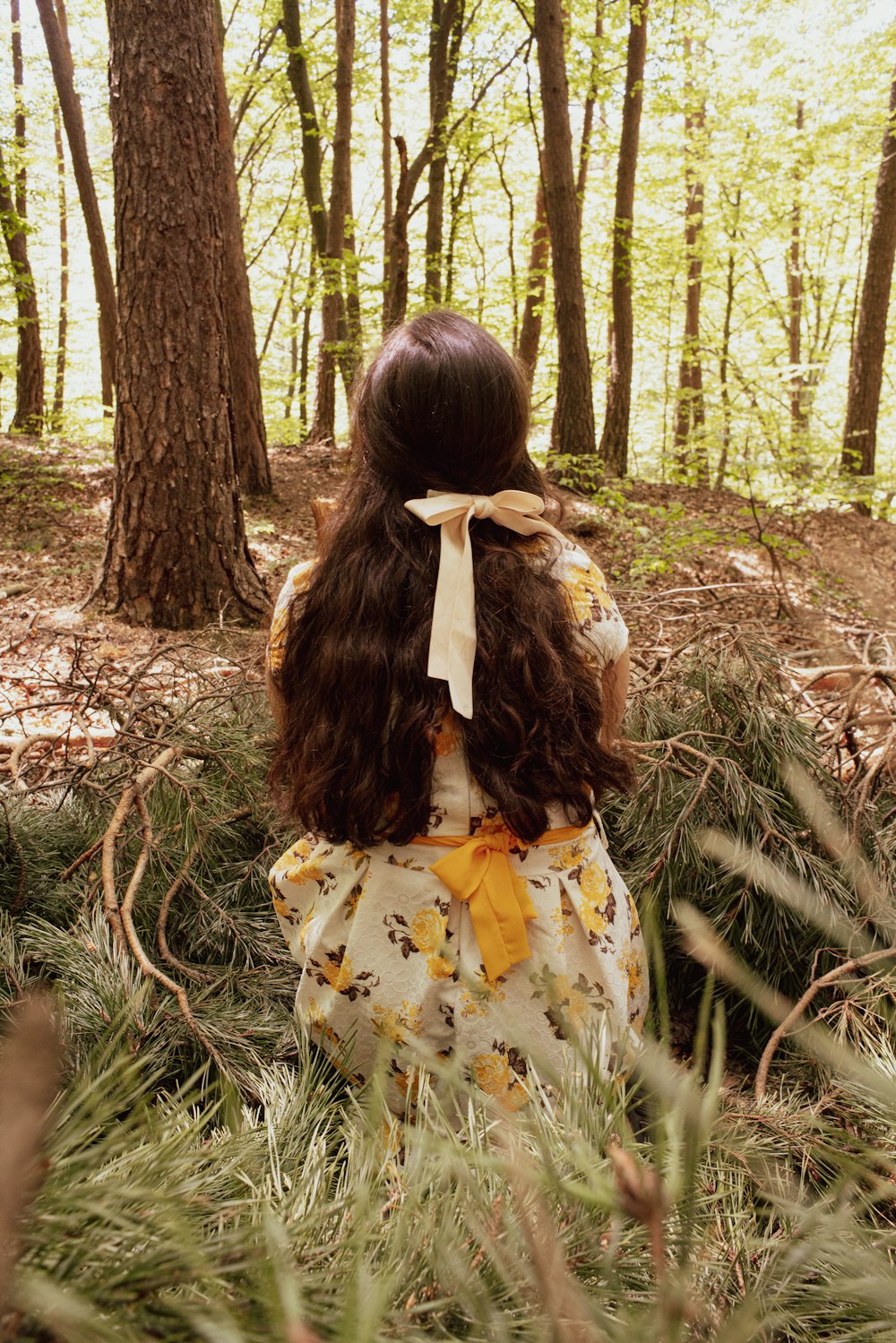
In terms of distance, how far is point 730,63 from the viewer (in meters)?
12.4

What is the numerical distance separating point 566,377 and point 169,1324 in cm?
841

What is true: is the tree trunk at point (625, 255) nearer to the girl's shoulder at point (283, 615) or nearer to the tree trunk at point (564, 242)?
the tree trunk at point (564, 242)

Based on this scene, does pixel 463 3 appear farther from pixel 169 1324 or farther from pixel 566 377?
pixel 169 1324

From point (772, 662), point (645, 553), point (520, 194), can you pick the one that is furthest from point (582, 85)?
point (772, 662)

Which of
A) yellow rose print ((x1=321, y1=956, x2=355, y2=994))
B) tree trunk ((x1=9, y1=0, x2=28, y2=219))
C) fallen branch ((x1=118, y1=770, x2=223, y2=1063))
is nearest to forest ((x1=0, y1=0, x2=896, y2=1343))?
fallen branch ((x1=118, y1=770, x2=223, y2=1063))

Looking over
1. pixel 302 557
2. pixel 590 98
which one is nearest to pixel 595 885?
pixel 302 557

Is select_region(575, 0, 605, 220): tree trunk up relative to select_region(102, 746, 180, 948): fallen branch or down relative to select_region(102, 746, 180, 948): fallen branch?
up

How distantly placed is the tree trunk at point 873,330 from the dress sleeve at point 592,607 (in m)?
7.62

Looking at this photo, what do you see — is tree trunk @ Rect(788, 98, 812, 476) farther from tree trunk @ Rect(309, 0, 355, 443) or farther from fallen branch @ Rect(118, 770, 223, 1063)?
fallen branch @ Rect(118, 770, 223, 1063)

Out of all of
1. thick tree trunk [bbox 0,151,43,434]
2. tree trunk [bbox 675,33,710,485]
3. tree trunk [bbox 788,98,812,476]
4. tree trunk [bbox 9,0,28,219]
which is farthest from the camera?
tree trunk [bbox 9,0,28,219]

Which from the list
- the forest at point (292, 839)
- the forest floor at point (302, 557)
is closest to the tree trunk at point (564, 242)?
the forest at point (292, 839)

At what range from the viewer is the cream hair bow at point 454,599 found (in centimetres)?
145

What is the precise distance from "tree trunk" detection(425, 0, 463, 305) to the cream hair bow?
9720mm

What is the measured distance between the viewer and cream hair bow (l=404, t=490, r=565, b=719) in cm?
145
